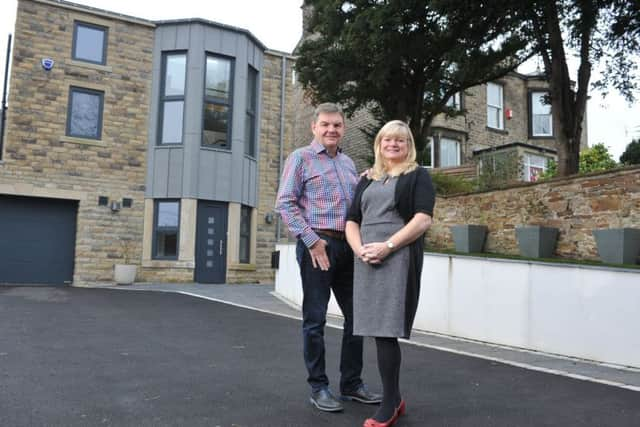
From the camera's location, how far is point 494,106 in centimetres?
2244

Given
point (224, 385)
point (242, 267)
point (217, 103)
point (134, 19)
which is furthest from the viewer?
point (217, 103)

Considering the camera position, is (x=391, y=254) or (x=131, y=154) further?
(x=131, y=154)

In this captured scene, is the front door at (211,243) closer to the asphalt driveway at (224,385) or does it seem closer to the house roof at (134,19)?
the house roof at (134,19)

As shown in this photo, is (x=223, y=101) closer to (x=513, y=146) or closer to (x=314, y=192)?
(x=513, y=146)

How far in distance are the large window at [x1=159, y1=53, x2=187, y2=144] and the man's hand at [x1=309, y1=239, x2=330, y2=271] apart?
1295 centimetres

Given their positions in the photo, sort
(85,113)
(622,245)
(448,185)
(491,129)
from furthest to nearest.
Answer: (491,129), (85,113), (448,185), (622,245)

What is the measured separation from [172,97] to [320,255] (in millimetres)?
13526

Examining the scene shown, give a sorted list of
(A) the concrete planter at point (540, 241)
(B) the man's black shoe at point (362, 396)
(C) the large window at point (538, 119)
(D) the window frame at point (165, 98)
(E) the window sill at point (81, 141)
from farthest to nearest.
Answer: (C) the large window at point (538, 119) < (D) the window frame at point (165, 98) < (E) the window sill at point (81, 141) < (A) the concrete planter at point (540, 241) < (B) the man's black shoe at point (362, 396)

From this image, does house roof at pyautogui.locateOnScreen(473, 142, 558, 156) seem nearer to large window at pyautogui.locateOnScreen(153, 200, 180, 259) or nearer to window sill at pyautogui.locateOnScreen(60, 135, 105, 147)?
large window at pyautogui.locateOnScreen(153, 200, 180, 259)

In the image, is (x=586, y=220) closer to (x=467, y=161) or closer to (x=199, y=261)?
(x=199, y=261)

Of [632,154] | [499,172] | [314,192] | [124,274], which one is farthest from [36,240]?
[632,154]

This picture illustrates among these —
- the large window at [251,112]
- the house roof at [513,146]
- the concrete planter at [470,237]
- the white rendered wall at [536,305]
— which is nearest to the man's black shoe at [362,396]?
the white rendered wall at [536,305]

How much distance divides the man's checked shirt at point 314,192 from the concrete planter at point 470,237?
5.30 m

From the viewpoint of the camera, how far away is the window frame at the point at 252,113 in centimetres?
1688
